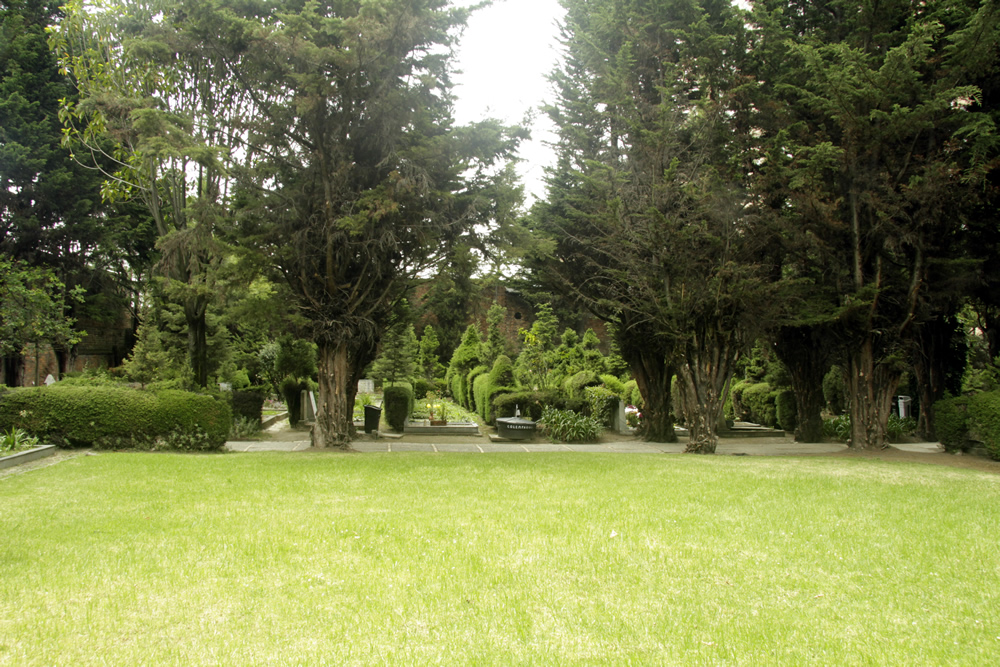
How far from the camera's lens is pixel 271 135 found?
12.4m

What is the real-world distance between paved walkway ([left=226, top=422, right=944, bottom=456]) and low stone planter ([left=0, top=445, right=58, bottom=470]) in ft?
10.3

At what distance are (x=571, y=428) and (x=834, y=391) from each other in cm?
964

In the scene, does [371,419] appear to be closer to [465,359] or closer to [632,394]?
[632,394]

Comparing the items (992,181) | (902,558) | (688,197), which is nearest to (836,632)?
(902,558)

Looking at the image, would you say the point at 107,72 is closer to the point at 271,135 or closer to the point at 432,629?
the point at 271,135

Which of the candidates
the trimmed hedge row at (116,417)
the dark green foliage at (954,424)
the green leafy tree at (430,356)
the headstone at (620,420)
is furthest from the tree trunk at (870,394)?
the green leafy tree at (430,356)

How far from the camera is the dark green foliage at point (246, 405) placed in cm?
1559

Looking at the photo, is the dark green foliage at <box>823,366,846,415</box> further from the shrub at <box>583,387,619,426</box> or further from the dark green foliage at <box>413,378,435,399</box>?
the dark green foliage at <box>413,378,435,399</box>

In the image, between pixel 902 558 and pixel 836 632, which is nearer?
pixel 836 632

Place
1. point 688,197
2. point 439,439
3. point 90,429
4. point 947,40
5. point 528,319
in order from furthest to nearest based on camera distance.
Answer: point 528,319
point 439,439
point 688,197
point 947,40
point 90,429

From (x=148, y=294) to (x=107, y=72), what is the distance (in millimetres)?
10723

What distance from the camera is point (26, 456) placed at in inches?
376

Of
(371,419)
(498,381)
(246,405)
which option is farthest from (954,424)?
(246,405)

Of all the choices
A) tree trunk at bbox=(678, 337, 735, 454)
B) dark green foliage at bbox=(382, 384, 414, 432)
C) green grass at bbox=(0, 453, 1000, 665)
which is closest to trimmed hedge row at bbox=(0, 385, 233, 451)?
green grass at bbox=(0, 453, 1000, 665)
